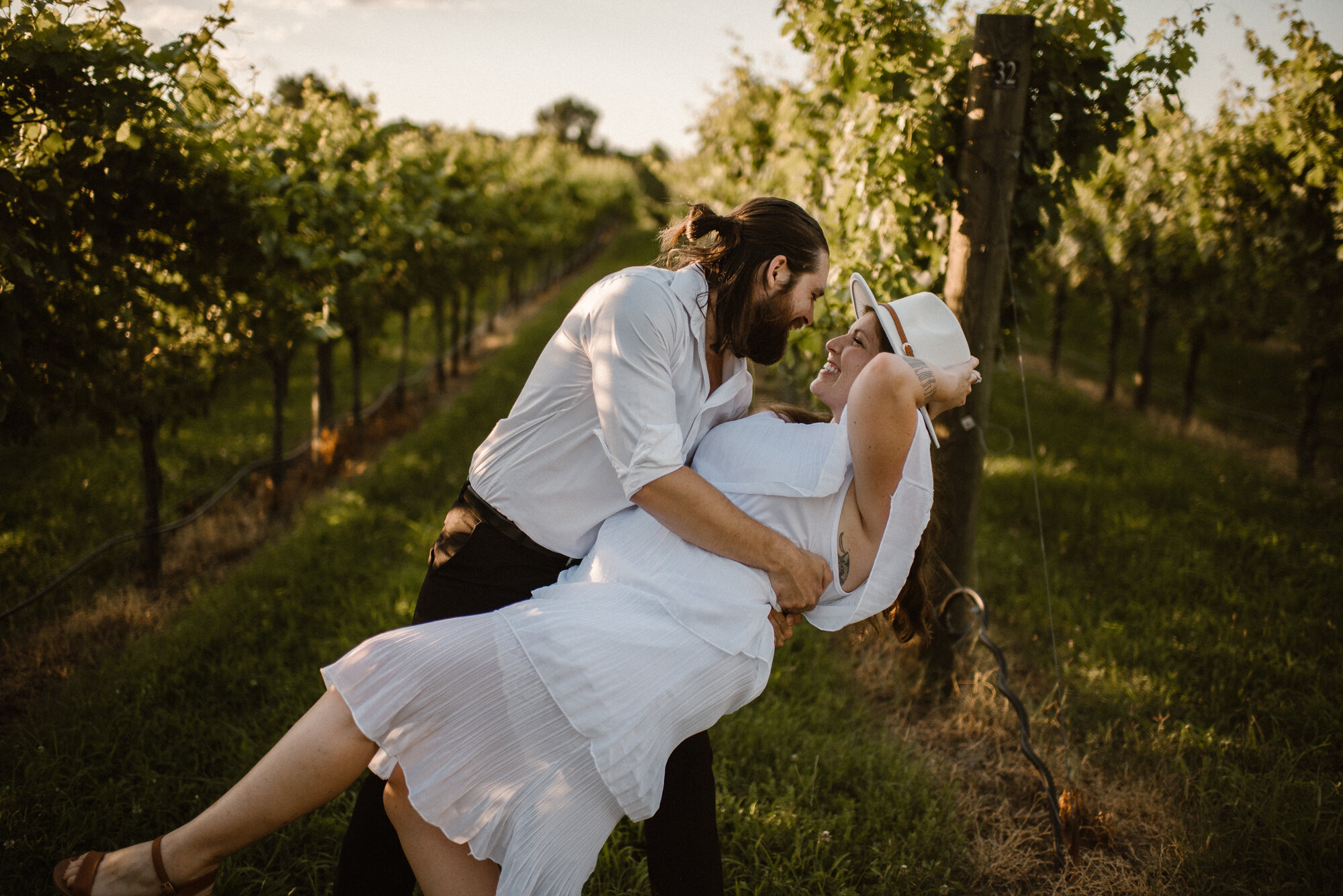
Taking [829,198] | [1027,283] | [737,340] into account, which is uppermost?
[829,198]

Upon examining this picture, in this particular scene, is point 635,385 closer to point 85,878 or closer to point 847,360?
point 847,360

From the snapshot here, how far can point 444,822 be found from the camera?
5.23 feet

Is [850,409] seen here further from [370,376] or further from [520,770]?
[370,376]

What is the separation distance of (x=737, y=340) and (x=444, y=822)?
134 centimetres

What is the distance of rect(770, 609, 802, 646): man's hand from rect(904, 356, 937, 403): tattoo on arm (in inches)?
25.5

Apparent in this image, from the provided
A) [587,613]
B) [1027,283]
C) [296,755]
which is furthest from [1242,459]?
[296,755]

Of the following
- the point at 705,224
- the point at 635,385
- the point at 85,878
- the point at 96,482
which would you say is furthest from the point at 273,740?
the point at 96,482

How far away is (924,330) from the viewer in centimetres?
200

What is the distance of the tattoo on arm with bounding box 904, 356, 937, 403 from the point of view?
1.87m

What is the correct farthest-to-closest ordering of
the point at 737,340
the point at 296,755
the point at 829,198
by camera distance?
1. the point at 829,198
2. the point at 737,340
3. the point at 296,755

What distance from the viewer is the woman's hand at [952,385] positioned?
1898mm

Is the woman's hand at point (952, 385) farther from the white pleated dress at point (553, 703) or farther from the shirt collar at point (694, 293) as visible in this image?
the white pleated dress at point (553, 703)

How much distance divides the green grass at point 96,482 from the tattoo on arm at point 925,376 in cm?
377

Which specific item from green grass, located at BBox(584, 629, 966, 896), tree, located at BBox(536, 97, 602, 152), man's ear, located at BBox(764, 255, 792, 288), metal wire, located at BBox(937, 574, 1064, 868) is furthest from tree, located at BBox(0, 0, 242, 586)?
tree, located at BBox(536, 97, 602, 152)
